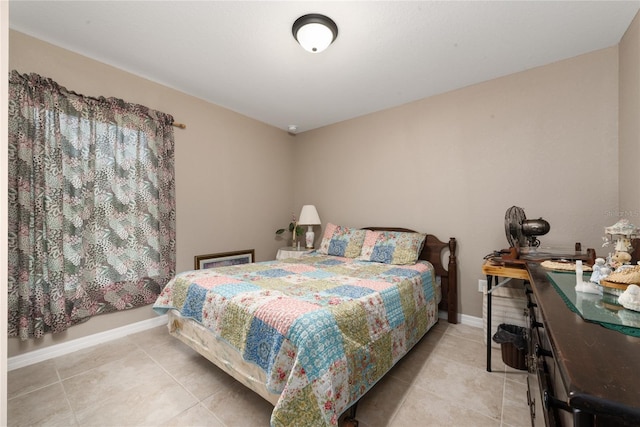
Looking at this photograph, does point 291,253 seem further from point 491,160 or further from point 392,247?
point 491,160

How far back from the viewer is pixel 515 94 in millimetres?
2453

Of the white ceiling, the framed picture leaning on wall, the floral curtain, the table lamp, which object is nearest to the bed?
the floral curtain

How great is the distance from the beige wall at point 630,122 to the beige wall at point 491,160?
4.2 inches

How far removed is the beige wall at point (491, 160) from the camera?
213 centimetres

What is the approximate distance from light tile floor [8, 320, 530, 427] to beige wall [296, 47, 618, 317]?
101 centimetres

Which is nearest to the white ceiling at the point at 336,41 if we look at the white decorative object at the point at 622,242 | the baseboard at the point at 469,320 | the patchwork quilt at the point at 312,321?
the white decorative object at the point at 622,242

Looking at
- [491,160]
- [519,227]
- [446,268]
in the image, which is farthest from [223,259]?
[491,160]

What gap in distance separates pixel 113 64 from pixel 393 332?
10.6 ft

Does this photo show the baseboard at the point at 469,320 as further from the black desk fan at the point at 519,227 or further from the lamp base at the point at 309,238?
the lamp base at the point at 309,238

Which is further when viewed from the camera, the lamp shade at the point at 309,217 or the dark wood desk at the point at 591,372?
the lamp shade at the point at 309,217

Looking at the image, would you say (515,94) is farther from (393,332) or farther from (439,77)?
(393,332)

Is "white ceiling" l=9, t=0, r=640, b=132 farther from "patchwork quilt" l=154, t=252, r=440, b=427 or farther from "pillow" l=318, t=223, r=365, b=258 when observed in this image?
"patchwork quilt" l=154, t=252, r=440, b=427

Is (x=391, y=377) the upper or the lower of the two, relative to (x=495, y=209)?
lower

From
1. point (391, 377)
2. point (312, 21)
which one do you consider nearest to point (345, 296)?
point (391, 377)
